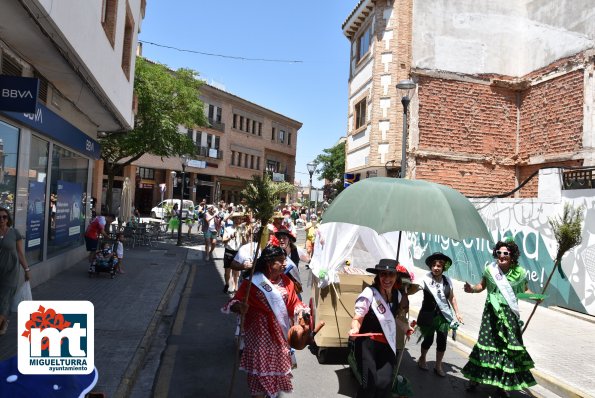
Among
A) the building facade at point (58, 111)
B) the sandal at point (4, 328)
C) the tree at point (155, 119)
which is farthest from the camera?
the tree at point (155, 119)

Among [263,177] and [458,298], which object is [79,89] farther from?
[458,298]

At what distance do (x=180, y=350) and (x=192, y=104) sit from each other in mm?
17652

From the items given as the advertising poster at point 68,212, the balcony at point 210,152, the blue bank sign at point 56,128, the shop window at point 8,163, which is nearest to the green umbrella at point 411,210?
the blue bank sign at point 56,128

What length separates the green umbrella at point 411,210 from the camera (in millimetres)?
3930

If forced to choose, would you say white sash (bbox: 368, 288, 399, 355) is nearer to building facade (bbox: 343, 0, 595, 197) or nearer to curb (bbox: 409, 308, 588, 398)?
curb (bbox: 409, 308, 588, 398)

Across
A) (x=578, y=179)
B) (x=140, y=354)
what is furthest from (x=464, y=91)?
(x=140, y=354)

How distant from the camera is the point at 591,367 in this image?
6395 mm

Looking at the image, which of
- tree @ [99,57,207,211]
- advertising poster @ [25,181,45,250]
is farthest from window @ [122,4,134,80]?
tree @ [99,57,207,211]

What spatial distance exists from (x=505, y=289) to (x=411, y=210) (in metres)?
1.92

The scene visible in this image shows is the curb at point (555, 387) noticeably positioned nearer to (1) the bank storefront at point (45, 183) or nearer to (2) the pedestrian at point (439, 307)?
(2) the pedestrian at point (439, 307)

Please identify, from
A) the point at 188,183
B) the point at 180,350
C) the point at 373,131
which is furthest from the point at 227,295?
the point at 188,183

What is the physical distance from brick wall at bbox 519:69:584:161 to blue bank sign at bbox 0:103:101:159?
14.4 metres

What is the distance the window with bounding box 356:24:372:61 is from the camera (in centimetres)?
1851

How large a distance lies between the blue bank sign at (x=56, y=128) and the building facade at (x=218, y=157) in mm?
27739
